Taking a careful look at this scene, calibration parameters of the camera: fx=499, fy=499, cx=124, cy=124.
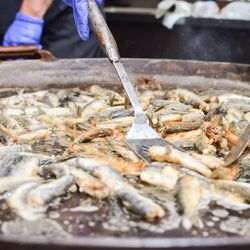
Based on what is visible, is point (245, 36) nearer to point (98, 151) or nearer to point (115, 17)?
point (115, 17)

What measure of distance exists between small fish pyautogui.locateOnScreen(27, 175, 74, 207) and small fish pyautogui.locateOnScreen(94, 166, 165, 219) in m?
0.15

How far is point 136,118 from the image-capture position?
8.91 feet

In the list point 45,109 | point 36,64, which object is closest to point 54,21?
point 36,64

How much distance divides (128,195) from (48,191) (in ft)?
1.06

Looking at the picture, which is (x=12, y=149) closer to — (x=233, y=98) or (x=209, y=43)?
(x=233, y=98)

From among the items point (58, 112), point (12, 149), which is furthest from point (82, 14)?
point (12, 149)

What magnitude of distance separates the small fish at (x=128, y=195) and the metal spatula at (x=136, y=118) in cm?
26

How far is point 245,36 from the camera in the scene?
4.87m

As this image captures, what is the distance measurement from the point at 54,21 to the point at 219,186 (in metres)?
3.62

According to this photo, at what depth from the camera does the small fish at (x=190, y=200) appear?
1.85m

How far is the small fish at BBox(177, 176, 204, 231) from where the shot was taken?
1.85 metres

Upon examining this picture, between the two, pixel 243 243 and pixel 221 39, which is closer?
pixel 243 243

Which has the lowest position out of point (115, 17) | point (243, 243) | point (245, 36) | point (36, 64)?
point (243, 243)

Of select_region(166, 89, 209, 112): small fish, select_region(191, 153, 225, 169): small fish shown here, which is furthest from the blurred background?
select_region(191, 153, 225, 169): small fish
